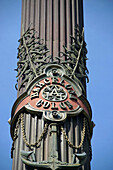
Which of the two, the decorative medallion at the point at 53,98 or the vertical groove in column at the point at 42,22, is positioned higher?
the vertical groove in column at the point at 42,22

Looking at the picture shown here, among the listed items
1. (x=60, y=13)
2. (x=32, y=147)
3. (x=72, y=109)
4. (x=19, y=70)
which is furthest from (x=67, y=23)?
(x=32, y=147)

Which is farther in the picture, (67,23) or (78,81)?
(67,23)

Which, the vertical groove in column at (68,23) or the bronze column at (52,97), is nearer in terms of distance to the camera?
the bronze column at (52,97)

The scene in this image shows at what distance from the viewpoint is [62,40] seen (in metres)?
28.2

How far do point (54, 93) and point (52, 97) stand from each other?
0.20 meters

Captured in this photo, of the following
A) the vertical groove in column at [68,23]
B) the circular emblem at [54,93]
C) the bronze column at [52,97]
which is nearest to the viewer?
the bronze column at [52,97]

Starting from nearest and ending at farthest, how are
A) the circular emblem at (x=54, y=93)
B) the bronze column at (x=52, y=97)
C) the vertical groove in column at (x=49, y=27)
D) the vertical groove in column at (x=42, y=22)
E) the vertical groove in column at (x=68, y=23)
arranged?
the bronze column at (x=52, y=97)
the circular emblem at (x=54, y=93)
the vertical groove in column at (x=49, y=27)
the vertical groove in column at (x=68, y=23)
the vertical groove in column at (x=42, y=22)

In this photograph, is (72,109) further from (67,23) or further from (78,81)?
(67,23)

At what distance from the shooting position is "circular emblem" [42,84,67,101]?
2541 centimetres

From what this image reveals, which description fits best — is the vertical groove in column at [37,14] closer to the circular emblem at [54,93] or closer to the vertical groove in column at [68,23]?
the vertical groove in column at [68,23]

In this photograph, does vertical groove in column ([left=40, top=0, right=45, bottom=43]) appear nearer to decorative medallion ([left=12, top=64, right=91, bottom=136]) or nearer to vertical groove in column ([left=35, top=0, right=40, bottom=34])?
vertical groove in column ([left=35, top=0, right=40, bottom=34])

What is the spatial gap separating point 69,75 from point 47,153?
380 centimetres

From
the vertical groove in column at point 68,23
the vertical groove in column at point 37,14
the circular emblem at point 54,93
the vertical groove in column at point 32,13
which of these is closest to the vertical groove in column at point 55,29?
the vertical groove in column at point 68,23

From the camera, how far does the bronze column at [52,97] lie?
24172 millimetres
